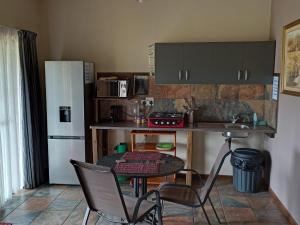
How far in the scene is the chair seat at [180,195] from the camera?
9.50 feet

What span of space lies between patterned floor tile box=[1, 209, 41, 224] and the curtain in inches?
27.2

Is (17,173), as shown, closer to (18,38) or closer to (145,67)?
(18,38)

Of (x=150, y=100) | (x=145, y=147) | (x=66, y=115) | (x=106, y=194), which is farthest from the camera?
(x=150, y=100)

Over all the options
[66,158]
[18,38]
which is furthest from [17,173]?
[18,38]

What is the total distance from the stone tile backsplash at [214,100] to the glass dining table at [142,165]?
4.83 feet

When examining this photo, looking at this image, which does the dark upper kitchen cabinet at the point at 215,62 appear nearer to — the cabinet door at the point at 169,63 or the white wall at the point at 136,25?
the cabinet door at the point at 169,63

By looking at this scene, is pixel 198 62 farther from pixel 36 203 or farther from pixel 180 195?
pixel 36 203

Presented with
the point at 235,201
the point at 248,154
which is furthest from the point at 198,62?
the point at 235,201

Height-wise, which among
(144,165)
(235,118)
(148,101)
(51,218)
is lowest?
(51,218)

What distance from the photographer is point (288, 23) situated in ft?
11.6

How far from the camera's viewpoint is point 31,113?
4145 millimetres

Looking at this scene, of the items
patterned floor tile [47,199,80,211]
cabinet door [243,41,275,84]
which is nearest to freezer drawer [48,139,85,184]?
patterned floor tile [47,199,80,211]

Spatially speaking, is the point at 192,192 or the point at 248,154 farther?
the point at 248,154

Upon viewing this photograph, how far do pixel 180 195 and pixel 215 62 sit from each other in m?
2.03
